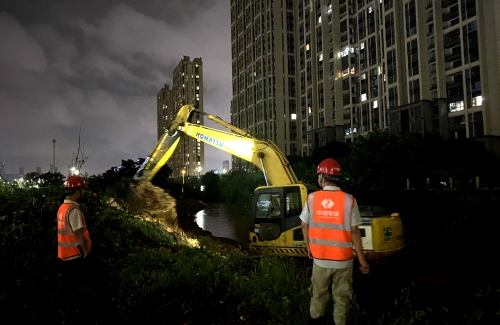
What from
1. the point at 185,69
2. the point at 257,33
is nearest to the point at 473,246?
the point at 257,33

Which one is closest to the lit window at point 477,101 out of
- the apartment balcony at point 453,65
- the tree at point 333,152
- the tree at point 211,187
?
the apartment balcony at point 453,65

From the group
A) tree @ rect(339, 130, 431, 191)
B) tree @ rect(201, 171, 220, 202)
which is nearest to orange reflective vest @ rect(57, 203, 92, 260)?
tree @ rect(339, 130, 431, 191)

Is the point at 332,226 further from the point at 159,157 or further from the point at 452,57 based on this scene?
the point at 452,57

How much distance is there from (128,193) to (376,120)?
5335 cm

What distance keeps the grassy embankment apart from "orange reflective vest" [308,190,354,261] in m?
0.79

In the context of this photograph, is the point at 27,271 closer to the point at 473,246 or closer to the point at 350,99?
the point at 473,246

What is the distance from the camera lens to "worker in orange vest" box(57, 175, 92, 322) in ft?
12.8

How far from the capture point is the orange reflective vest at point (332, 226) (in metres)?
3.51

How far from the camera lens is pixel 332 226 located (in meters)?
3.55

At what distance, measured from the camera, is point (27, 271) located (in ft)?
14.9

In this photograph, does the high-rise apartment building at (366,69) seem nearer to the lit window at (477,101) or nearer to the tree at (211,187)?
the lit window at (477,101)

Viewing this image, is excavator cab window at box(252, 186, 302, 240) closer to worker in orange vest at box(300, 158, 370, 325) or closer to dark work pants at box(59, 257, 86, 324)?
worker in orange vest at box(300, 158, 370, 325)

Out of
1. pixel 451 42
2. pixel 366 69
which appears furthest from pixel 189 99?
pixel 451 42

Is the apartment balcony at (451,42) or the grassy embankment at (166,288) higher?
the apartment balcony at (451,42)
